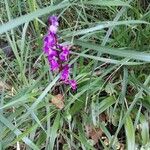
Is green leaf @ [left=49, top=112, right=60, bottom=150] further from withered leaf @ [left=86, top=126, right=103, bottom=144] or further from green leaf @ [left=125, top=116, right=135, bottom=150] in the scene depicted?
green leaf @ [left=125, top=116, right=135, bottom=150]

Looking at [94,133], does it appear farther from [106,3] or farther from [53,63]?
[106,3]

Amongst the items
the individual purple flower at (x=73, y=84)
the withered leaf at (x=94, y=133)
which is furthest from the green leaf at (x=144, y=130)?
the individual purple flower at (x=73, y=84)

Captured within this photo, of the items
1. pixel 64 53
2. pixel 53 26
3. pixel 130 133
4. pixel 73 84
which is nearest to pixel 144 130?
pixel 130 133

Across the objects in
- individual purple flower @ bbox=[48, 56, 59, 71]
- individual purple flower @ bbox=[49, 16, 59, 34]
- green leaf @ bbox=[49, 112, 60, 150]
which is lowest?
green leaf @ bbox=[49, 112, 60, 150]

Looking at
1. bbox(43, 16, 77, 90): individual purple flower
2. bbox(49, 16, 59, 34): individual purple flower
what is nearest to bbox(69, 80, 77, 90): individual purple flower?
bbox(43, 16, 77, 90): individual purple flower

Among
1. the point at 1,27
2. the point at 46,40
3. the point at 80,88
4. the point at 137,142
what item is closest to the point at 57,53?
the point at 46,40

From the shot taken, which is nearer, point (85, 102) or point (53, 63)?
point (53, 63)

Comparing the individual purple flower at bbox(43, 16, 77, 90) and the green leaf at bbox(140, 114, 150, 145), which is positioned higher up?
the individual purple flower at bbox(43, 16, 77, 90)

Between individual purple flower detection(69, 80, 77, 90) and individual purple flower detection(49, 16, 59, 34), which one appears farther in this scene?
individual purple flower detection(69, 80, 77, 90)

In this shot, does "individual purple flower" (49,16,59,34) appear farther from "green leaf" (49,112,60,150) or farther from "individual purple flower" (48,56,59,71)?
"green leaf" (49,112,60,150)

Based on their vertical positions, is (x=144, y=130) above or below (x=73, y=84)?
below

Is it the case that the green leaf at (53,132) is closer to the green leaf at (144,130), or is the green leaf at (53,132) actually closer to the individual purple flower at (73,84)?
the individual purple flower at (73,84)
